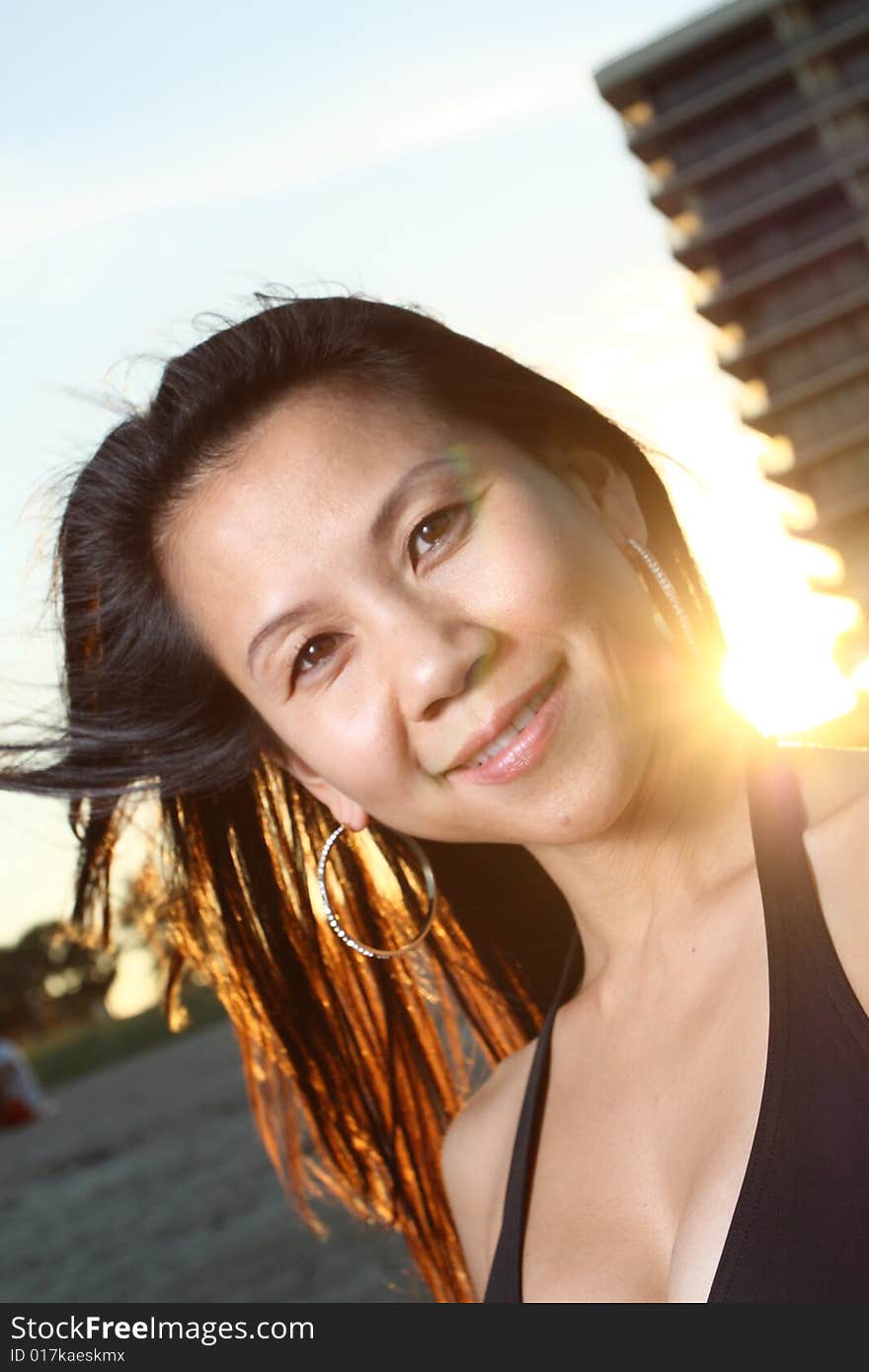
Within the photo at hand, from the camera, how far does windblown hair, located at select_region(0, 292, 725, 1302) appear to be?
6.70 ft

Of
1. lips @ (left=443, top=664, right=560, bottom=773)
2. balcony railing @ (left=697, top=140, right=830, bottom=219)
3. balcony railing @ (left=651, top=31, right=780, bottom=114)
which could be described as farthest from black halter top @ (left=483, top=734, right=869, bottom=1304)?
balcony railing @ (left=651, top=31, right=780, bottom=114)

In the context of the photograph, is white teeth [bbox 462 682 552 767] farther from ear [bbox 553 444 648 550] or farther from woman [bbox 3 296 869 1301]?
ear [bbox 553 444 648 550]

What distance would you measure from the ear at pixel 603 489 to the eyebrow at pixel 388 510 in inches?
6.8

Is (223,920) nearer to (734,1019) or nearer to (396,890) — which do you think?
(396,890)

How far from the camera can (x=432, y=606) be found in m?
1.76

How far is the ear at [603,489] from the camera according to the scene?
1937mm

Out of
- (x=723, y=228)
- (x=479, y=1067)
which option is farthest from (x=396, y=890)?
(x=723, y=228)

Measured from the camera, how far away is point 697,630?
6.66ft

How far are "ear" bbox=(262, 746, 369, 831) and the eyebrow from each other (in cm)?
32

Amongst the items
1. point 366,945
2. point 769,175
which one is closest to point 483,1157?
point 366,945

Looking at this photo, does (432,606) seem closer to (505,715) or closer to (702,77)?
(505,715)

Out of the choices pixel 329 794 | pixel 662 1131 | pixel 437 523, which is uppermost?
pixel 437 523

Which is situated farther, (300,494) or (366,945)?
(366,945)

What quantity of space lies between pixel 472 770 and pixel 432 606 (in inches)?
7.8
